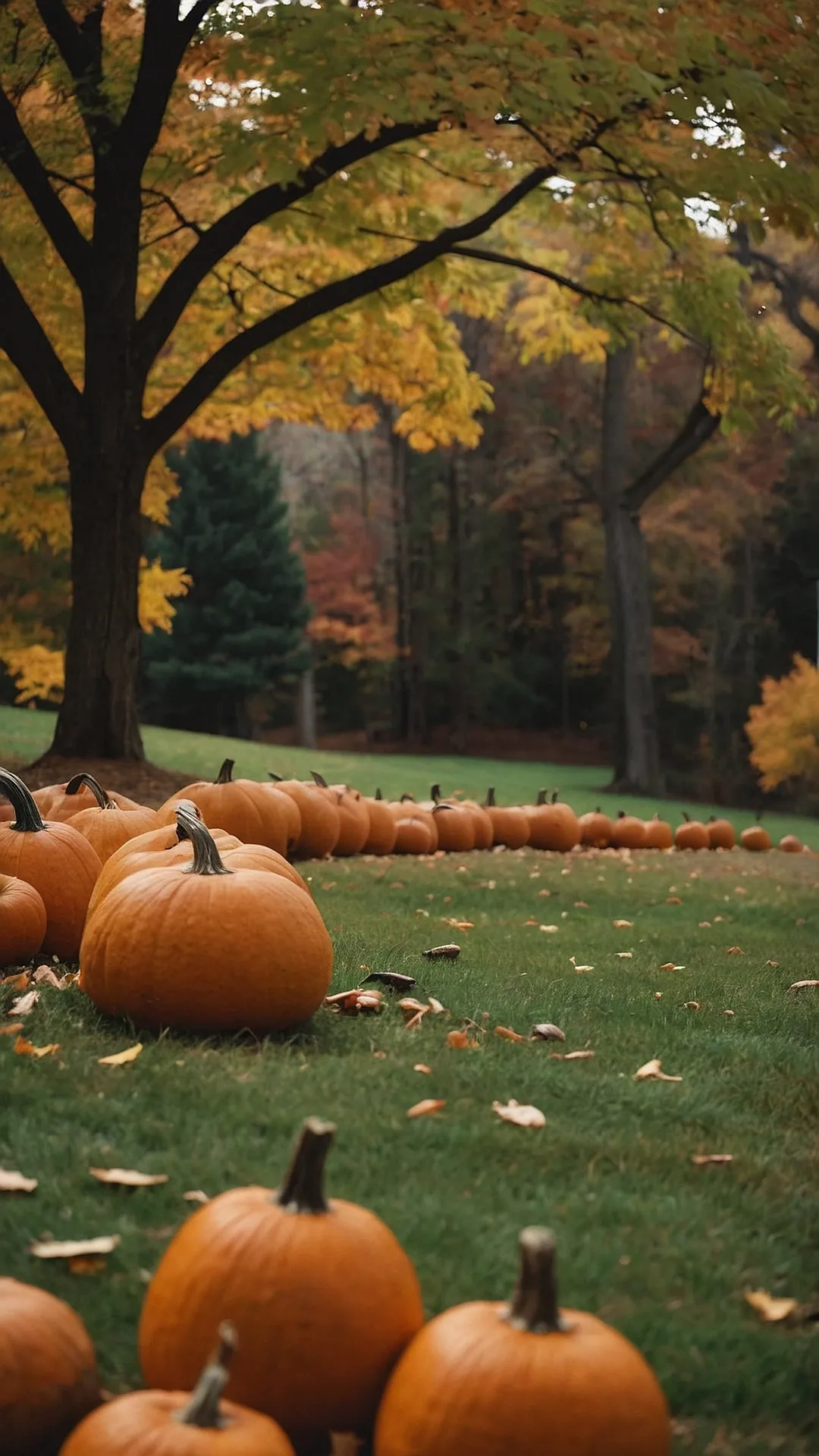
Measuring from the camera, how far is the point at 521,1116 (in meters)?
2.89

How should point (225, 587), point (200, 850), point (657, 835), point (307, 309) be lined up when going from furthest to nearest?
1. point (225, 587)
2. point (657, 835)
3. point (307, 309)
4. point (200, 850)

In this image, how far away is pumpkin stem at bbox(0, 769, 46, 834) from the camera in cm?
429

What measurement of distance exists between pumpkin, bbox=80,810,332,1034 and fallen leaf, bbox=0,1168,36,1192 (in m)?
1.00

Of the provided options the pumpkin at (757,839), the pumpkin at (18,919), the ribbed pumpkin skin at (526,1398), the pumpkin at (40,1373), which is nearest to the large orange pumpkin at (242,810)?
the pumpkin at (18,919)

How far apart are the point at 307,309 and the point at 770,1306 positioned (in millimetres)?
9403

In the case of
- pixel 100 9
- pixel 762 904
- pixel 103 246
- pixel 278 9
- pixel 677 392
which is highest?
pixel 677 392

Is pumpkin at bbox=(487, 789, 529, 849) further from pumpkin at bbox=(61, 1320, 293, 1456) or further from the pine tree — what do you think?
the pine tree

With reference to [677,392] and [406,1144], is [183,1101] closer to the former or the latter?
[406,1144]

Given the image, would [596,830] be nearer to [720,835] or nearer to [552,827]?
[552,827]

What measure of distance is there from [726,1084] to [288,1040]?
111 cm

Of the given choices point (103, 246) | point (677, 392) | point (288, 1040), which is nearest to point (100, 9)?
point (103, 246)

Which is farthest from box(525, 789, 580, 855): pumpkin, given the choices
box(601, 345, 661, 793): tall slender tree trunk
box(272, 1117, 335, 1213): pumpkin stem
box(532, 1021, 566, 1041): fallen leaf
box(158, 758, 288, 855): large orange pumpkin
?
box(601, 345, 661, 793): tall slender tree trunk

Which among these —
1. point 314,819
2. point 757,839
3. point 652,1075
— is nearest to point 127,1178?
point 652,1075

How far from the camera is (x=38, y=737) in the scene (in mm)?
20578
